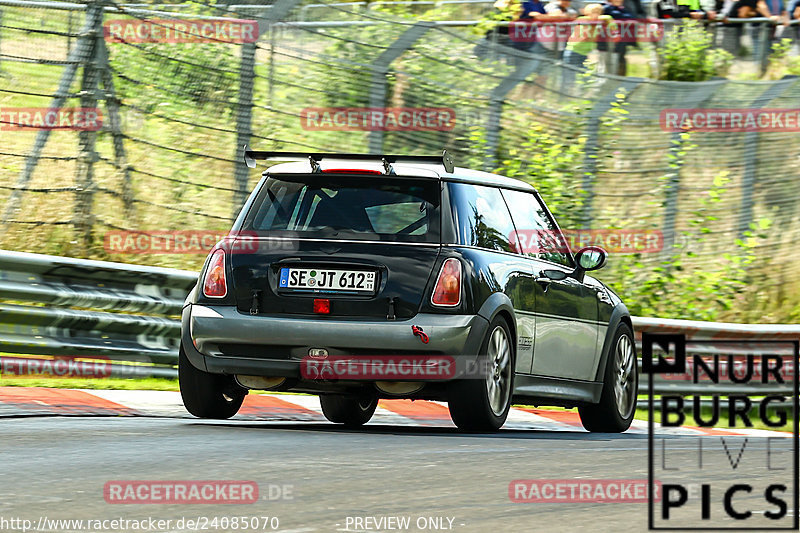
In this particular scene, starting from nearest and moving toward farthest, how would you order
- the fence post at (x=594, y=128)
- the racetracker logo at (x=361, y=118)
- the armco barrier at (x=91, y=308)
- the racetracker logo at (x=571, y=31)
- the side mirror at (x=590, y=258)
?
the side mirror at (x=590, y=258) → the armco barrier at (x=91, y=308) → the racetracker logo at (x=361, y=118) → the racetracker logo at (x=571, y=31) → the fence post at (x=594, y=128)

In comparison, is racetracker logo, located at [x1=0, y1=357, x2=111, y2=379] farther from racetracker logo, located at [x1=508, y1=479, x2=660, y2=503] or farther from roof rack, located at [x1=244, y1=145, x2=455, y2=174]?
racetracker logo, located at [x1=508, y1=479, x2=660, y2=503]

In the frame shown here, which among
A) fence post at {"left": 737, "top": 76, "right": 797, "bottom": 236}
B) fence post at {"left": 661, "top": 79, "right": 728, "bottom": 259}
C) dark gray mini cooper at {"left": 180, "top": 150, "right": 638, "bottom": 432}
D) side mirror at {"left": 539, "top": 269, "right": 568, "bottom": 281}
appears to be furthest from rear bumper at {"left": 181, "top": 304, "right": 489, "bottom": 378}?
fence post at {"left": 737, "top": 76, "right": 797, "bottom": 236}

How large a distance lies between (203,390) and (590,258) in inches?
106

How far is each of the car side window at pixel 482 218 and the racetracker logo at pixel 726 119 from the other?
Answer: 886cm

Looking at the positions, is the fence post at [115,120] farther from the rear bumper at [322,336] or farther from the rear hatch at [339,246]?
the rear bumper at [322,336]

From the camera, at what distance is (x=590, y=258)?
10.3m

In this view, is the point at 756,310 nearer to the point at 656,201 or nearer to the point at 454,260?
the point at 656,201

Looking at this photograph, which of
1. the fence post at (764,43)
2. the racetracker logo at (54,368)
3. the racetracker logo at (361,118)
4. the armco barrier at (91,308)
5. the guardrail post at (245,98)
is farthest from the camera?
the fence post at (764,43)

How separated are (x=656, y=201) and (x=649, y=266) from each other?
0.72m

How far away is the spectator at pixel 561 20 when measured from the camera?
1753 cm

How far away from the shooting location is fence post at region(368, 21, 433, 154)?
51.2 ft

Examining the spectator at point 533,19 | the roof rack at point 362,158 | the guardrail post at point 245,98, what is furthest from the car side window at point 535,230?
the spectator at point 533,19

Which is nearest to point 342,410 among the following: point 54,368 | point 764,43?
point 54,368

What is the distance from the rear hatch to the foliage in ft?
35.0
